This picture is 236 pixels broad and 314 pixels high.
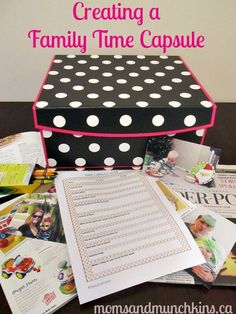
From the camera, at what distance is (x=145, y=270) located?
0.42 m

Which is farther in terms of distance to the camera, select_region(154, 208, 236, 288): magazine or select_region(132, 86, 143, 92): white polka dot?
select_region(132, 86, 143, 92): white polka dot

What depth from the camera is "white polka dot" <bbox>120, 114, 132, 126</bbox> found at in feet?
1.78

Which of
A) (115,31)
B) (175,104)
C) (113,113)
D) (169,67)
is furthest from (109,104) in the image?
(115,31)

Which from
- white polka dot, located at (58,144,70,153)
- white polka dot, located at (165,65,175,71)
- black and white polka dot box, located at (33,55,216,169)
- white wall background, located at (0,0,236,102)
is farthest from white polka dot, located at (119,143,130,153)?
white wall background, located at (0,0,236,102)

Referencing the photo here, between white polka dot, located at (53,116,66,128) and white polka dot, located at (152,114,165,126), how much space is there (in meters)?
0.17

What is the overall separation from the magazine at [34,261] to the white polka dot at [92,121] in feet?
0.52

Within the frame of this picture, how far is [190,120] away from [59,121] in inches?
9.6

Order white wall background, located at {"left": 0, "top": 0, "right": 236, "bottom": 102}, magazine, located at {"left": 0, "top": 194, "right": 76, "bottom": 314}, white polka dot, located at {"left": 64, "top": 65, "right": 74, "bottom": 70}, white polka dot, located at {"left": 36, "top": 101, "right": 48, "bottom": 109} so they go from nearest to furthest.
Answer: magazine, located at {"left": 0, "top": 194, "right": 76, "bottom": 314}
white polka dot, located at {"left": 36, "top": 101, "right": 48, "bottom": 109}
white polka dot, located at {"left": 64, "top": 65, "right": 74, "bottom": 70}
white wall background, located at {"left": 0, "top": 0, "right": 236, "bottom": 102}

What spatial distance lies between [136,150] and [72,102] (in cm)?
16

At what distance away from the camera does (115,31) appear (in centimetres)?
83

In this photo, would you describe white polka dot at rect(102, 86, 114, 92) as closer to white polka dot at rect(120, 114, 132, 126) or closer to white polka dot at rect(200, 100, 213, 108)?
white polka dot at rect(120, 114, 132, 126)

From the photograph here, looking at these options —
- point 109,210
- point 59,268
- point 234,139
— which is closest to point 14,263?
point 59,268

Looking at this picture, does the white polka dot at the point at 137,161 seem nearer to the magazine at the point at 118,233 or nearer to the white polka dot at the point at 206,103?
the magazine at the point at 118,233

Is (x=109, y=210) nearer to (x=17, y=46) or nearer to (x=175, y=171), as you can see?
(x=175, y=171)
